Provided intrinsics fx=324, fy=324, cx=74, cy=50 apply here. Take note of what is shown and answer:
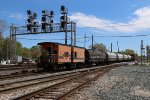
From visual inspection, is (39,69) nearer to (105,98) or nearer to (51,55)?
(51,55)

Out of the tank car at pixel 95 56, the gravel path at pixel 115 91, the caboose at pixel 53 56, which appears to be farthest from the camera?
the tank car at pixel 95 56

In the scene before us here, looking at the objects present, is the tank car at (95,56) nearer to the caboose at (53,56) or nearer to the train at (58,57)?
the train at (58,57)

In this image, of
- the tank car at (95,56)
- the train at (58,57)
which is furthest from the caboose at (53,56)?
the tank car at (95,56)

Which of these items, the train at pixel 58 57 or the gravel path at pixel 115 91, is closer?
the gravel path at pixel 115 91

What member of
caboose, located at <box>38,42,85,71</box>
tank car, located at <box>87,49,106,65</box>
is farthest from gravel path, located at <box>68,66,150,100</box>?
tank car, located at <box>87,49,106,65</box>

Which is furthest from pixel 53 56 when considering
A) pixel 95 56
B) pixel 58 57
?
pixel 95 56

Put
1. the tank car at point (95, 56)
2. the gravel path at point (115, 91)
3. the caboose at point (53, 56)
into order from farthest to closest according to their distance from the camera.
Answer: the tank car at point (95, 56)
the caboose at point (53, 56)
the gravel path at point (115, 91)

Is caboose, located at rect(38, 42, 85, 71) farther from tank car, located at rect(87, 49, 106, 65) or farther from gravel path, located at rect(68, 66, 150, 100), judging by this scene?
gravel path, located at rect(68, 66, 150, 100)

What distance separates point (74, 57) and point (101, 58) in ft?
57.7

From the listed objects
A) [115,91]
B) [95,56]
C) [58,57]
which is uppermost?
[95,56]

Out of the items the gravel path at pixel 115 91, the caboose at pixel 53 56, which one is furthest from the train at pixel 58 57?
the gravel path at pixel 115 91

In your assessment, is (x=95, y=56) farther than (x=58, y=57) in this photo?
Yes

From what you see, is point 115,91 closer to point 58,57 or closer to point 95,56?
point 58,57

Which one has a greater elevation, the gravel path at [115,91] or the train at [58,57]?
the train at [58,57]
